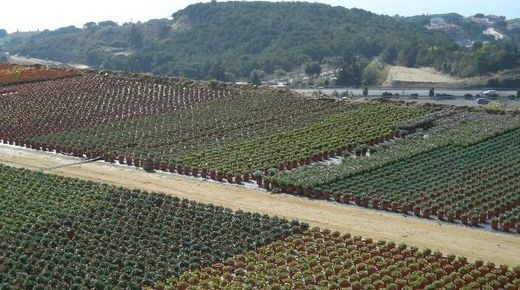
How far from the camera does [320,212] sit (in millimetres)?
39875

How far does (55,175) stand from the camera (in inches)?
1811

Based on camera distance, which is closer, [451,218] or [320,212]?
[451,218]

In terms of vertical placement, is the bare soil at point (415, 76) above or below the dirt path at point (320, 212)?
below

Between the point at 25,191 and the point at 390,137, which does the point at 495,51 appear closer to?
the point at 390,137

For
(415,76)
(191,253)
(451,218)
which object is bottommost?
(415,76)

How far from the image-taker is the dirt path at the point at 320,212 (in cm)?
3509

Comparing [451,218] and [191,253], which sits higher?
[451,218]

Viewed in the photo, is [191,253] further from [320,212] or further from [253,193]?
[253,193]

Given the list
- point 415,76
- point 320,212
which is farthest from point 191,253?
point 415,76

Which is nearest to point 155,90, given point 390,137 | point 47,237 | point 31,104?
point 31,104

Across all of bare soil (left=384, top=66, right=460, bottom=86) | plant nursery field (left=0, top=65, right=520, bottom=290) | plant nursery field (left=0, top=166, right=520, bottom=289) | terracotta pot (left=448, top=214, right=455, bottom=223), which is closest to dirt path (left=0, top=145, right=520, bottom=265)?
plant nursery field (left=0, top=65, right=520, bottom=290)

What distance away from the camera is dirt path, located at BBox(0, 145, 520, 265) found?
35094 mm

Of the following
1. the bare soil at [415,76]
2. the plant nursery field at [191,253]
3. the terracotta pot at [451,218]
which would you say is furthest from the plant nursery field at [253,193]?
the bare soil at [415,76]

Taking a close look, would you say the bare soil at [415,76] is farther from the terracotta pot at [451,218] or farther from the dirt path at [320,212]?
the terracotta pot at [451,218]
